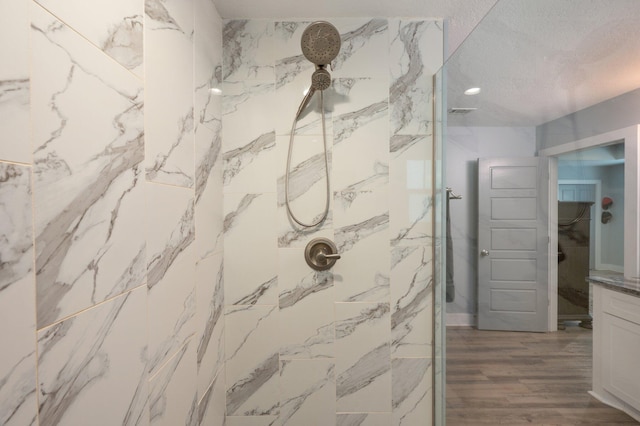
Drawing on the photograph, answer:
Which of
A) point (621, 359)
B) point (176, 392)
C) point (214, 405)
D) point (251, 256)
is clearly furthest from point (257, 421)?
point (621, 359)

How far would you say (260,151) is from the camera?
1.52 m

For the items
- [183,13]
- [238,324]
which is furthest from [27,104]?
A: [238,324]

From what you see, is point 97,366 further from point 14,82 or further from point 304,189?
point 304,189

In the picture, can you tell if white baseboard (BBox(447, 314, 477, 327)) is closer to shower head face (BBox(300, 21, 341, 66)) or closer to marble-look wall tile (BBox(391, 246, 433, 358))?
marble-look wall tile (BBox(391, 246, 433, 358))

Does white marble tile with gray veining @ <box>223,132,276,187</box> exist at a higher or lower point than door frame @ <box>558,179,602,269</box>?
higher

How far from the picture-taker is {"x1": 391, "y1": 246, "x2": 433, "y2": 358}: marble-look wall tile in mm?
1528

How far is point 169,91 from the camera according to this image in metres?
1.00

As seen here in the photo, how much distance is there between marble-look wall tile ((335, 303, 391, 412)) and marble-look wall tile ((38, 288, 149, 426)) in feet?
2.93

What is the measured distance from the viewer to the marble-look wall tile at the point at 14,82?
484 mm

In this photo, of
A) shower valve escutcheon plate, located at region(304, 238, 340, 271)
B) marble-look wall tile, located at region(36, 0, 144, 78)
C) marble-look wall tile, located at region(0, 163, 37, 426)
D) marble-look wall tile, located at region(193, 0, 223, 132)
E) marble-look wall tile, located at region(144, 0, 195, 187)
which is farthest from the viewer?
shower valve escutcheon plate, located at region(304, 238, 340, 271)

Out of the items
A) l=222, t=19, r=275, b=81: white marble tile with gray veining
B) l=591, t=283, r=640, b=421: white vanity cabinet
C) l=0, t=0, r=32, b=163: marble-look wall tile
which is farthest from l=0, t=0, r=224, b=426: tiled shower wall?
l=591, t=283, r=640, b=421: white vanity cabinet

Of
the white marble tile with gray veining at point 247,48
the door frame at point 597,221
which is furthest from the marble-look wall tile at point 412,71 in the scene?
the door frame at point 597,221

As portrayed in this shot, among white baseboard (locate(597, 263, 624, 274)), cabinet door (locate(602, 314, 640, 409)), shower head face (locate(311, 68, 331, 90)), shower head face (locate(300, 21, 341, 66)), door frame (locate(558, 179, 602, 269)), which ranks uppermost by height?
shower head face (locate(300, 21, 341, 66))

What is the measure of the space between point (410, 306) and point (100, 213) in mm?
1327
